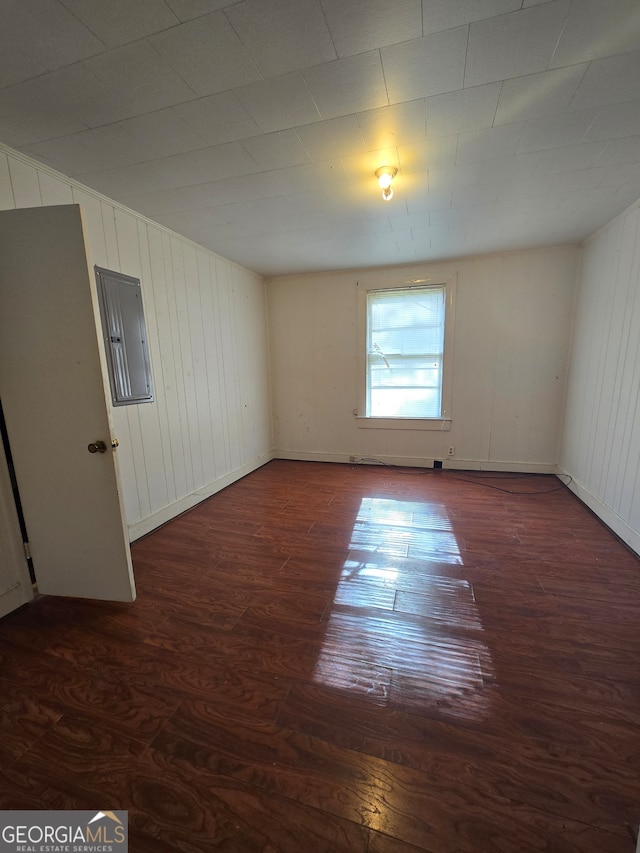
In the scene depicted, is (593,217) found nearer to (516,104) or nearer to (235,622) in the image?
(516,104)

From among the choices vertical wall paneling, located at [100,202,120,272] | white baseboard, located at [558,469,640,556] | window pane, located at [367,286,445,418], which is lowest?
white baseboard, located at [558,469,640,556]

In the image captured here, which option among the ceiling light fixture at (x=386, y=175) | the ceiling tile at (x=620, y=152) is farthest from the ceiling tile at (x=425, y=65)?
the ceiling tile at (x=620, y=152)

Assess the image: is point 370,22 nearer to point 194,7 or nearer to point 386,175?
point 194,7

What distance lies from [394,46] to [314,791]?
2.61 meters

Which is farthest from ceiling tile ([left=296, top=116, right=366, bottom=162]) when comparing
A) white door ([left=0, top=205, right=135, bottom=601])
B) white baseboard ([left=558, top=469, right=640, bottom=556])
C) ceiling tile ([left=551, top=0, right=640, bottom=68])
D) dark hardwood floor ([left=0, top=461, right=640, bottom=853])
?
white baseboard ([left=558, top=469, right=640, bottom=556])

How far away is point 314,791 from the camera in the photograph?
1001 mm

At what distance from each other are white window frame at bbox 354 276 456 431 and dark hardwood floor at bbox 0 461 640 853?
6.29 feet

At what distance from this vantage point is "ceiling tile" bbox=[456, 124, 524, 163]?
1682 mm

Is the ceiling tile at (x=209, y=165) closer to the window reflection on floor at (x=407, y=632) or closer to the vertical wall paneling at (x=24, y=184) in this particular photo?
the vertical wall paneling at (x=24, y=184)

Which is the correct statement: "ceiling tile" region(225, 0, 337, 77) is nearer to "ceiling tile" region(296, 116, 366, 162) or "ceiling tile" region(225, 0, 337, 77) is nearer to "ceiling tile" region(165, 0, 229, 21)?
"ceiling tile" region(165, 0, 229, 21)

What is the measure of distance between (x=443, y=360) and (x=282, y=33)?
326cm

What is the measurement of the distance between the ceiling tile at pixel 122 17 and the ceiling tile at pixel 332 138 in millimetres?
701

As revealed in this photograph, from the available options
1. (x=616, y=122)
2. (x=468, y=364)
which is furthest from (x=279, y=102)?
(x=468, y=364)

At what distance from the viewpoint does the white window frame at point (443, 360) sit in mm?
3826
